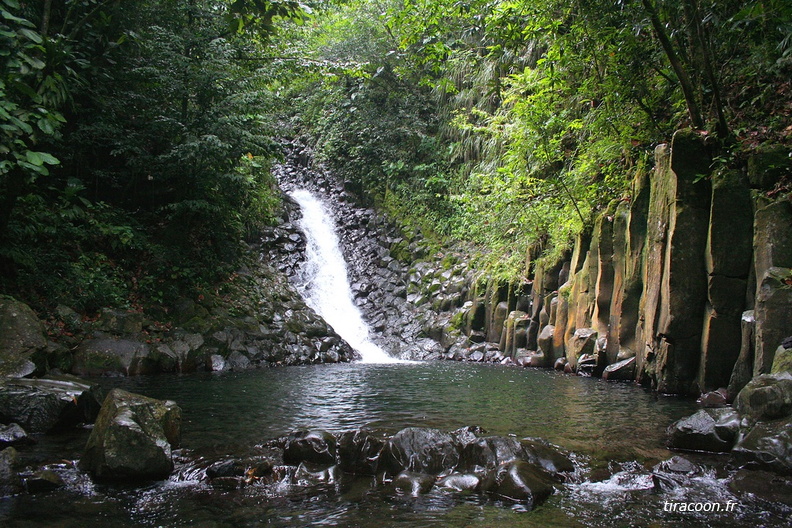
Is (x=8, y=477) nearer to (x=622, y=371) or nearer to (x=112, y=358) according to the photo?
(x=112, y=358)

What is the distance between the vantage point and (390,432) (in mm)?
5812

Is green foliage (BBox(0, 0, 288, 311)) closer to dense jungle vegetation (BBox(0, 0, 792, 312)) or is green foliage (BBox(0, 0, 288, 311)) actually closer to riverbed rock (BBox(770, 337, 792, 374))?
dense jungle vegetation (BBox(0, 0, 792, 312))

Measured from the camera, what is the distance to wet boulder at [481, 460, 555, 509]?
13.3ft

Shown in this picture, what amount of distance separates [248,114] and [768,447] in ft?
41.4

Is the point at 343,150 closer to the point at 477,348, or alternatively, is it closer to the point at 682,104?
the point at 477,348

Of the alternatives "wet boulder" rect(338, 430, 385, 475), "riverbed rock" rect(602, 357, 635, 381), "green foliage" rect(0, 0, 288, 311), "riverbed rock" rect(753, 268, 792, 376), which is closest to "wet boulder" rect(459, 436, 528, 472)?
"wet boulder" rect(338, 430, 385, 475)

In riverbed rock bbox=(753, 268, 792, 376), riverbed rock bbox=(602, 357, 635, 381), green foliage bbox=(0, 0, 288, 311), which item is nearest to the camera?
riverbed rock bbox=(753, 268, 792, 376)

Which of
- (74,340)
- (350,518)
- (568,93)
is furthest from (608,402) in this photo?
(74,340)

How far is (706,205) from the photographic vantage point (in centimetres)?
766

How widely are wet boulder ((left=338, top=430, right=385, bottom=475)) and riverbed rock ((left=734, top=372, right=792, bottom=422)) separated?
12.0 ft

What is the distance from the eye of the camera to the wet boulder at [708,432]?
506cm

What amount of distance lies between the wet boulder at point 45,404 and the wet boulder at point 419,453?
3.86 meters

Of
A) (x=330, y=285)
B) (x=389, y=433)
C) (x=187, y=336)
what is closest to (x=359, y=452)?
(x=389, y=433)

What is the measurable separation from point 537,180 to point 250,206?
925cm
